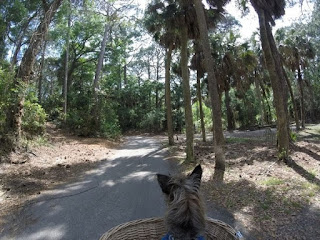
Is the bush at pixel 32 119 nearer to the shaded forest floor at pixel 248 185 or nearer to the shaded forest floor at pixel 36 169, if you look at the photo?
the shaded forest floor at pixel 36 169

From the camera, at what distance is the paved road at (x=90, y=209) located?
474 centimetres

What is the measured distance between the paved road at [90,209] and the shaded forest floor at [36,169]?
0.47m

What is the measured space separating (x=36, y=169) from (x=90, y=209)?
4.15m

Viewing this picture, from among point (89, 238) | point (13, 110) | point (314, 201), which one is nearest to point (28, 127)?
point (13, 110)

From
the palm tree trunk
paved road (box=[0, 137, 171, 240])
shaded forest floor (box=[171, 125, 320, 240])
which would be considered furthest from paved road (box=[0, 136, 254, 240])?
the palm tree trunk

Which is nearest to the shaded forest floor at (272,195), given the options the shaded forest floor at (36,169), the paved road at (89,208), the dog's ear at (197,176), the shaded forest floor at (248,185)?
the shaded forest floor at (248,185)

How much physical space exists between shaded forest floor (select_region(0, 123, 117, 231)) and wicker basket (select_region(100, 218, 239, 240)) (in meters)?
3.37

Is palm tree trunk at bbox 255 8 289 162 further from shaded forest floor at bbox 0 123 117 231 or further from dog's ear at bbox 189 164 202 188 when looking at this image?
dog's ear at bbox 189 164 202 188

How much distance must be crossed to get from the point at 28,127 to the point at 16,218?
291 inches

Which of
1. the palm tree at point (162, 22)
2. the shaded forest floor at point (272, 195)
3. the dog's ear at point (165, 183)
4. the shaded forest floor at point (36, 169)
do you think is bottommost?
the shaded forest floor at point (272, 195)

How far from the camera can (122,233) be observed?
10.0ft

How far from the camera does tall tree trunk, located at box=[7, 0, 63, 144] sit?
1066 centimetres

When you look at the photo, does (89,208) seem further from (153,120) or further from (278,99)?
(153,120)

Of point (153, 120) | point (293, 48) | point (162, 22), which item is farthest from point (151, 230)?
point (153, 120)
